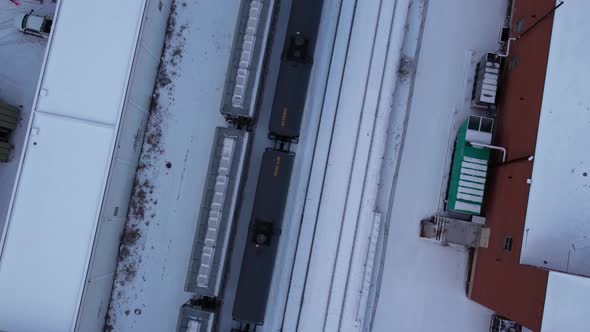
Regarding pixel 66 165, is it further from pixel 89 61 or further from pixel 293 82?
pixel 293 82

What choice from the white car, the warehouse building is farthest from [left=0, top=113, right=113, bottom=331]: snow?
the warehouse building

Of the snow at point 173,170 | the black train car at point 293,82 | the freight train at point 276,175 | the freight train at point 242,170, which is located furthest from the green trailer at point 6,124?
the black train car at point 293,82

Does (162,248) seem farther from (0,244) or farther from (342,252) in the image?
(342,252)

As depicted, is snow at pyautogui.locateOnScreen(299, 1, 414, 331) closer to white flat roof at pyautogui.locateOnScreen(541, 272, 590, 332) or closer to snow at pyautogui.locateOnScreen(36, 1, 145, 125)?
white flat roof at pyautogui.locateOnScreen(541, 272, 590, 332)

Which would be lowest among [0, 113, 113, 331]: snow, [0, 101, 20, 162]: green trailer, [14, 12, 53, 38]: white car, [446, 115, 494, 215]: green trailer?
[0, 113, 113, 331]: snow

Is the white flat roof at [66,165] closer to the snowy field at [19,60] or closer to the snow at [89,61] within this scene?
the snow at [89,61]
